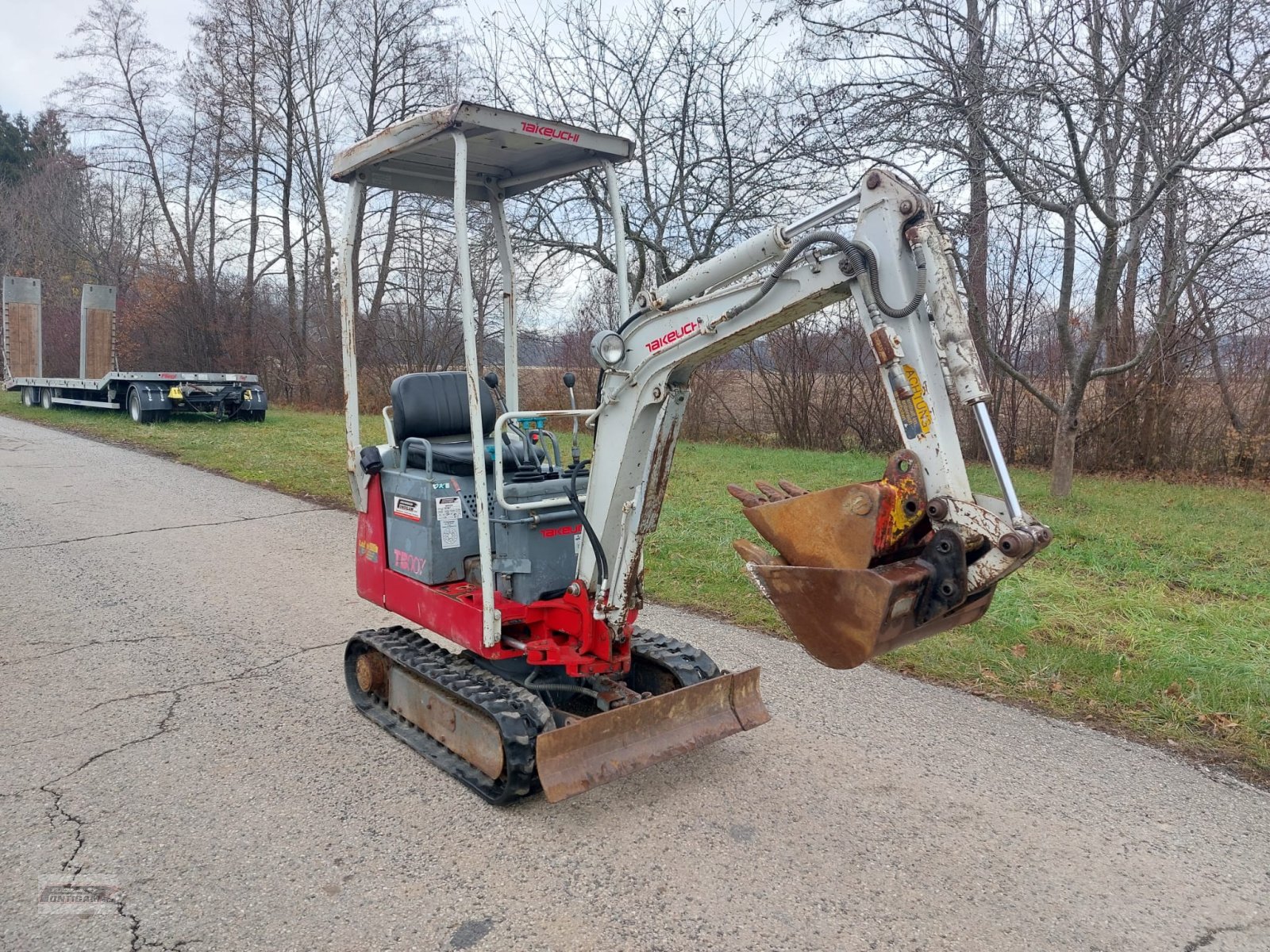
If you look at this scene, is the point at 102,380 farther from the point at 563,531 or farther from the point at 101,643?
the point at 563,531

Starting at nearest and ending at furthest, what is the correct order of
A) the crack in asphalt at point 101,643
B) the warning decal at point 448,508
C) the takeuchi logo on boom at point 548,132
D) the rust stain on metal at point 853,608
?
the rust stain on metal at point 853,608 < the takeuchi logo on boom at point 548,132 < the warning decal at point 448,508 < the crack in asphalt at point 101,643

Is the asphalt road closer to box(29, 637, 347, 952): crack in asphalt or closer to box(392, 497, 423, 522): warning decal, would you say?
box(29, 637, 347, 952): crack in asphalt

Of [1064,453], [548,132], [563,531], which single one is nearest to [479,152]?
[548,132]

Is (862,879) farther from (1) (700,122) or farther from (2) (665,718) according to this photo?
(1) (700,122)

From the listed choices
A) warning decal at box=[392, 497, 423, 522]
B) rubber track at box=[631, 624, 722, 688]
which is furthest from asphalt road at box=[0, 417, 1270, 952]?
warning decal at box=[392, 497, 423, 522]

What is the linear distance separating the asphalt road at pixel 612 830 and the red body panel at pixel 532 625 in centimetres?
56

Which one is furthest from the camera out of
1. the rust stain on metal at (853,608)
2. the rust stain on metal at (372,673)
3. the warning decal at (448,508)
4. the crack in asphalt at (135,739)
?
the rust stain on metal at (372,673)

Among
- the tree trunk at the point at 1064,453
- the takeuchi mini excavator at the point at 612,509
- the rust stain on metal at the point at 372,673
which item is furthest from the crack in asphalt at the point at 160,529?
the tree trunk at the point at 1064,453

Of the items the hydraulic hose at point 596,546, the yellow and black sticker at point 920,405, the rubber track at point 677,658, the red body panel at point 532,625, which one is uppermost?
the yellow and black sticker at point 920,405

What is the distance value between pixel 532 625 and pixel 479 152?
229 centimetres

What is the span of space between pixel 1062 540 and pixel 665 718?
236 inches

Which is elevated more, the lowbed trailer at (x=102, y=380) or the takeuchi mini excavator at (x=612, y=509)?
the lowbed trailer at (x=102, y=380)

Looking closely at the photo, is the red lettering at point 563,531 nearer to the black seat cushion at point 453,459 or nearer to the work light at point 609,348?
the black seat cushion at point 453,459

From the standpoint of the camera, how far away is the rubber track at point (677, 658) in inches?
164
